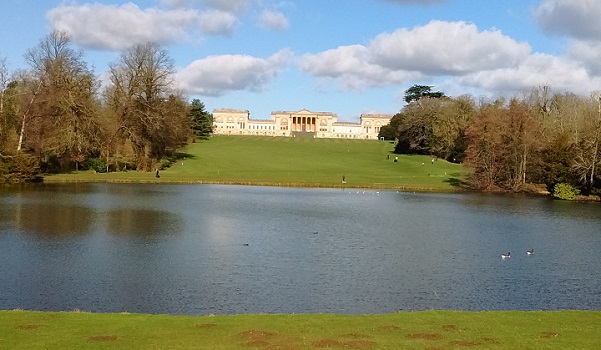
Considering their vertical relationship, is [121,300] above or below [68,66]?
below

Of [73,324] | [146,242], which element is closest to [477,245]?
[146,242]

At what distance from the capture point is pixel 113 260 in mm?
22109

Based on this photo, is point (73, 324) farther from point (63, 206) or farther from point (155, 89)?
point (155, 89)

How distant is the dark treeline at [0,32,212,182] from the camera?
6216cm

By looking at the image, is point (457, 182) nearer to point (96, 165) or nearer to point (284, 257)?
point (96, 165)

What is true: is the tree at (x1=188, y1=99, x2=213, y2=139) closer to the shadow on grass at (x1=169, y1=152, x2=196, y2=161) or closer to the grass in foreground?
the shadow on grass at (x1=169, y1=152, x2=196, y2=161)

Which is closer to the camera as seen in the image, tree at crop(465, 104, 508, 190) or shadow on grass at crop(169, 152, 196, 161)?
tree at crop(465, 104, 508, 190)

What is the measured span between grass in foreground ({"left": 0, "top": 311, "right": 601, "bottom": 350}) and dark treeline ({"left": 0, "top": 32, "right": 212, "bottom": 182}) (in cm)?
4895

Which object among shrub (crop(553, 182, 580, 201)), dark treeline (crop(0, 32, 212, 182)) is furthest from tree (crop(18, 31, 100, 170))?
shrub (crop(553, 182, 580, 201))

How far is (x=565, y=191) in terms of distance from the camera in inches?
2314

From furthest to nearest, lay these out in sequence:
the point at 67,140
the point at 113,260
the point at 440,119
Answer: the point at 440,119 < the point at 67,140 < the point at 113,260

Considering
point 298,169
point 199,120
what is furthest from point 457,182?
point 199,120

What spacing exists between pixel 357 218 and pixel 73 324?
26443mm

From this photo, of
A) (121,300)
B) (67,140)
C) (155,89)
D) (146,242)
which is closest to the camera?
(121,300)
